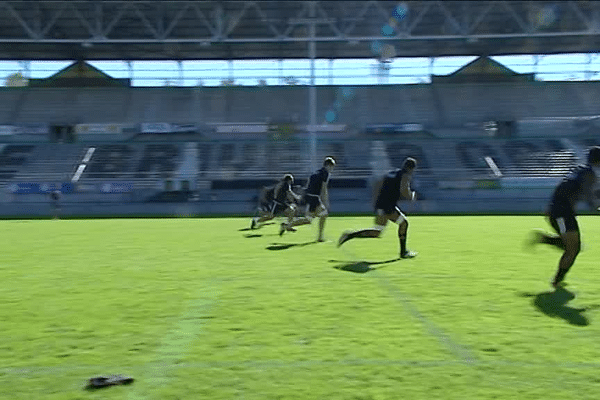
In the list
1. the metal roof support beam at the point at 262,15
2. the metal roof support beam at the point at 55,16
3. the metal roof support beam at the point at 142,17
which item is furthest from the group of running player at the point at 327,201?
the metal roof support beam at the point at 55,16

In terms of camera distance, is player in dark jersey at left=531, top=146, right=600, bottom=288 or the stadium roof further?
the stadium roof

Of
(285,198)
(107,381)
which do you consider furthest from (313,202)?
(107,381)

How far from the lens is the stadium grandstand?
36.8 metres

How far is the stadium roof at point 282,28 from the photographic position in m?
38.9

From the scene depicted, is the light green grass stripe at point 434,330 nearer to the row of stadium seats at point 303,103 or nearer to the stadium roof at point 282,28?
the stadium roof at point 282,28

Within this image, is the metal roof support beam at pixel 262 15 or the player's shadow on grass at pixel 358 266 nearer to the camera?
the player's shadow on grass at pixel 358 266

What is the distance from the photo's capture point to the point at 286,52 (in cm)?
4712

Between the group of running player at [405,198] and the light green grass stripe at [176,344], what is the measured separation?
4.33m

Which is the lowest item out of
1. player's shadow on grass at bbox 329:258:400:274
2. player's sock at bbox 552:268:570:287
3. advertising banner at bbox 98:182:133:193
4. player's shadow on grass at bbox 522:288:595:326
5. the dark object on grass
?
player's shadow on grass at bbox 329:258:400:274

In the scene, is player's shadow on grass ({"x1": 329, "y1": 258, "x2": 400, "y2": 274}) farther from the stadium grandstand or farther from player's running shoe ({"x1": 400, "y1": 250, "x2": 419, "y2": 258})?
the stadium grandstand

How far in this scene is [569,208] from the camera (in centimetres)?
773

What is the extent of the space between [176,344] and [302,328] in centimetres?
115

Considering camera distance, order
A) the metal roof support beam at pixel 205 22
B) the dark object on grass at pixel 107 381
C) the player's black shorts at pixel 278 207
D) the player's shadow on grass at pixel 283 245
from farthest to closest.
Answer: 1. the metal roof support beam at pixel 205 22
2. the player's black shorts at pixel 278 207
3. the player's shadow on grass at pixel 283 245
4. the dark object on grass at pixel 107 381

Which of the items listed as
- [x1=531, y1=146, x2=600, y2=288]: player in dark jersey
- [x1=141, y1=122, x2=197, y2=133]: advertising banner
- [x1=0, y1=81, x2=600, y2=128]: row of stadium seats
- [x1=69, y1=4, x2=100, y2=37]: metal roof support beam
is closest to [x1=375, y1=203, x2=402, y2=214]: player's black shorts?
[x1=531, y1=146, x2=600, y2=288]: player in dark jersey
